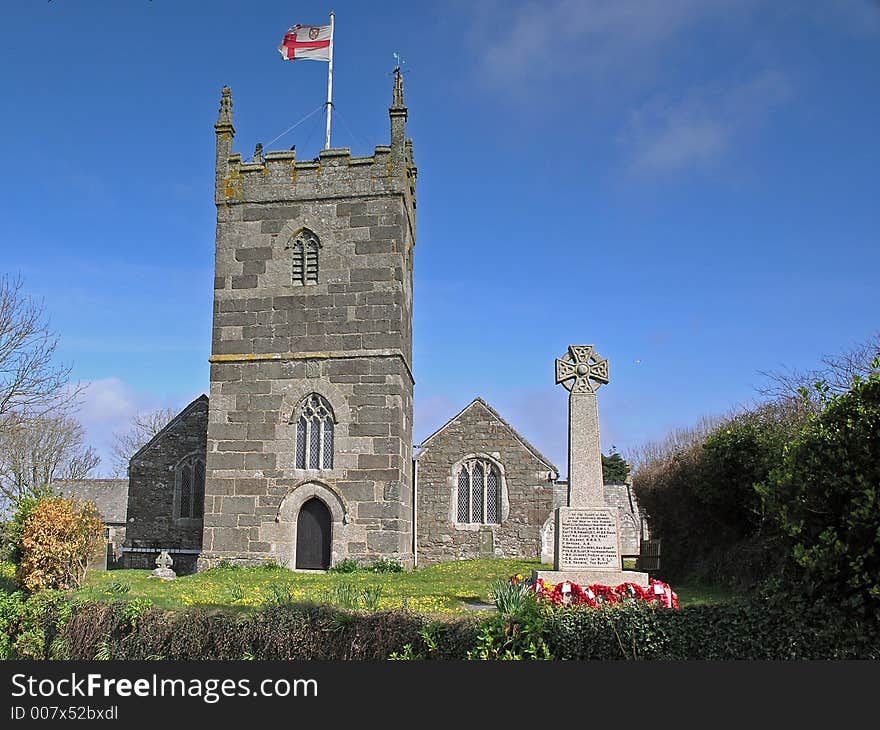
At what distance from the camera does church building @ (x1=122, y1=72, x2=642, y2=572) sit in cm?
2138

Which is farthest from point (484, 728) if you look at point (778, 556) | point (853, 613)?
point (778, 556)

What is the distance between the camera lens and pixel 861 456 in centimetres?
745

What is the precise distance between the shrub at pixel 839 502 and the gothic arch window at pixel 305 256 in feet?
53.9

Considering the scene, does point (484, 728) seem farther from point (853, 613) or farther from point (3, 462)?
point (3, 462)

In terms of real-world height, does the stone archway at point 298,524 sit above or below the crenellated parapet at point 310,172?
below

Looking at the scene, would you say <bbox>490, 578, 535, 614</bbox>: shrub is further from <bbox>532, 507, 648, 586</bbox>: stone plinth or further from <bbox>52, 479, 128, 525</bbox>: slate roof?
<bbox>52, 479, 128, 525</bbox>: slate roof

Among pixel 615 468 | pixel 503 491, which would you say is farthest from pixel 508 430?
pixel 615 468

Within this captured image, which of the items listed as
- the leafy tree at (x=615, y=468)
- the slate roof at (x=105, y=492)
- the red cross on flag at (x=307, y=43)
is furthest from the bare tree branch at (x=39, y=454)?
the leafy tree at (x=615, y=468)

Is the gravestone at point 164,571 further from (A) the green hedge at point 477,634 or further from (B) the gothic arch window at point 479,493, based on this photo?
(A) the green hedge at point 477,634

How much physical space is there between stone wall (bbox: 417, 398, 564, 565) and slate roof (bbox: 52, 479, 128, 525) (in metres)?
25.3

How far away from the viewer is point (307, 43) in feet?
77.6

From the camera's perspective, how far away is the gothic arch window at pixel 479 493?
26.7 meters

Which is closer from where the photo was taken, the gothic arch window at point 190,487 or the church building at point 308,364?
the church building at point 308,364

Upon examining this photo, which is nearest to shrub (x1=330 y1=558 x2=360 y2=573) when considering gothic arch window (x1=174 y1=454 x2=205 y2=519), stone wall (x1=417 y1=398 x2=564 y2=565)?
stone wall (x1=417 y1=398 x2=564 y2=565)
